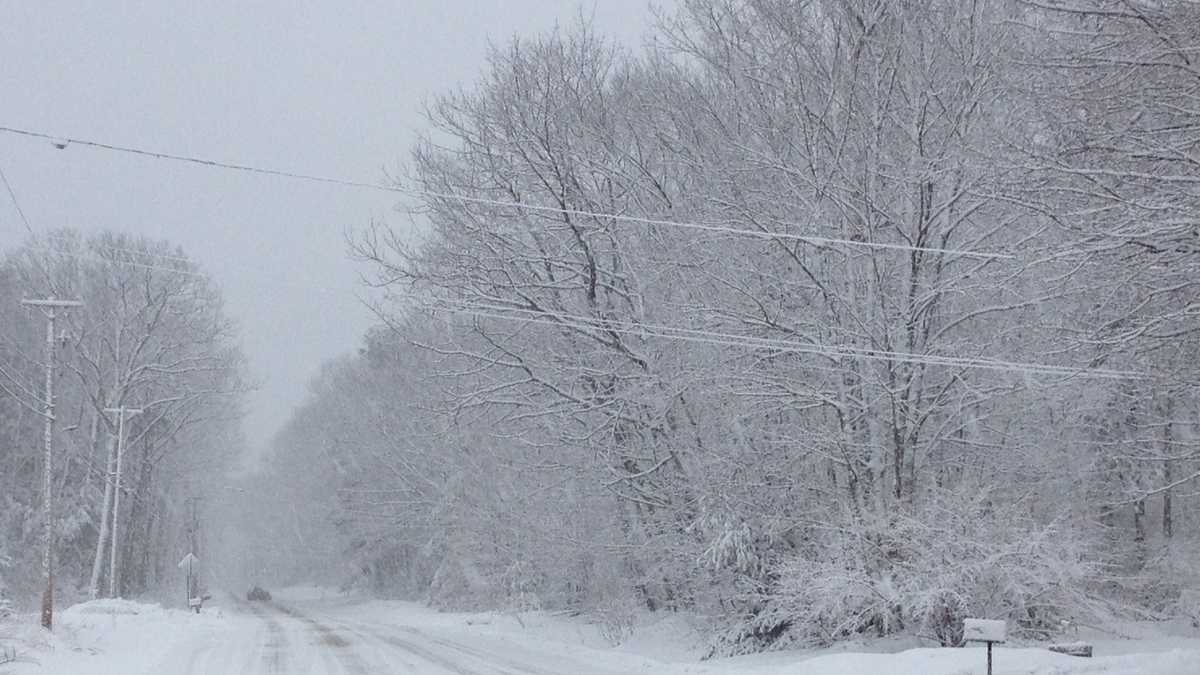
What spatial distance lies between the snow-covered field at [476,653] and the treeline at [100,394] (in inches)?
734

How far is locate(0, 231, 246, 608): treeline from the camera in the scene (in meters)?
47.8

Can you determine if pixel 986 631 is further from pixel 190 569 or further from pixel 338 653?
pixel 190 569

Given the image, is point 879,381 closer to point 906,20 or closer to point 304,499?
Result: point 906,20

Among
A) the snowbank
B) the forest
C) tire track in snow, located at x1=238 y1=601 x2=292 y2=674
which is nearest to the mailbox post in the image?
the forest

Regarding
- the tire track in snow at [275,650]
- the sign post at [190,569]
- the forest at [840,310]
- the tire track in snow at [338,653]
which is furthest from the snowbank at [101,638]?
the sign post at [190,569]

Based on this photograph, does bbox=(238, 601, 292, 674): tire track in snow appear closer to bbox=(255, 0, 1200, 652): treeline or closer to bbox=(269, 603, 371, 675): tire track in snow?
bbox=(269, 603, 371, 675): tire track in snow

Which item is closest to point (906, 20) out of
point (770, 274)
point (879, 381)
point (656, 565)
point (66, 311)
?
point (770, 274)

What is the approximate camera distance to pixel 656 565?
925 inches

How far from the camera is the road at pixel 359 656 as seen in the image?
17939 millimetres

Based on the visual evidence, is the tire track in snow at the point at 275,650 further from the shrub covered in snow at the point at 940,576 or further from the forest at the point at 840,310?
the shrub covered in snow at the point at 940,576

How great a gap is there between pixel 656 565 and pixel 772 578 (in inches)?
134

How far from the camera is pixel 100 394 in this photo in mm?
48750

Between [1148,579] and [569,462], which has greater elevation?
[569,462]

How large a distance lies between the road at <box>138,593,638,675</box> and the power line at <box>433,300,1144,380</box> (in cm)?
570
